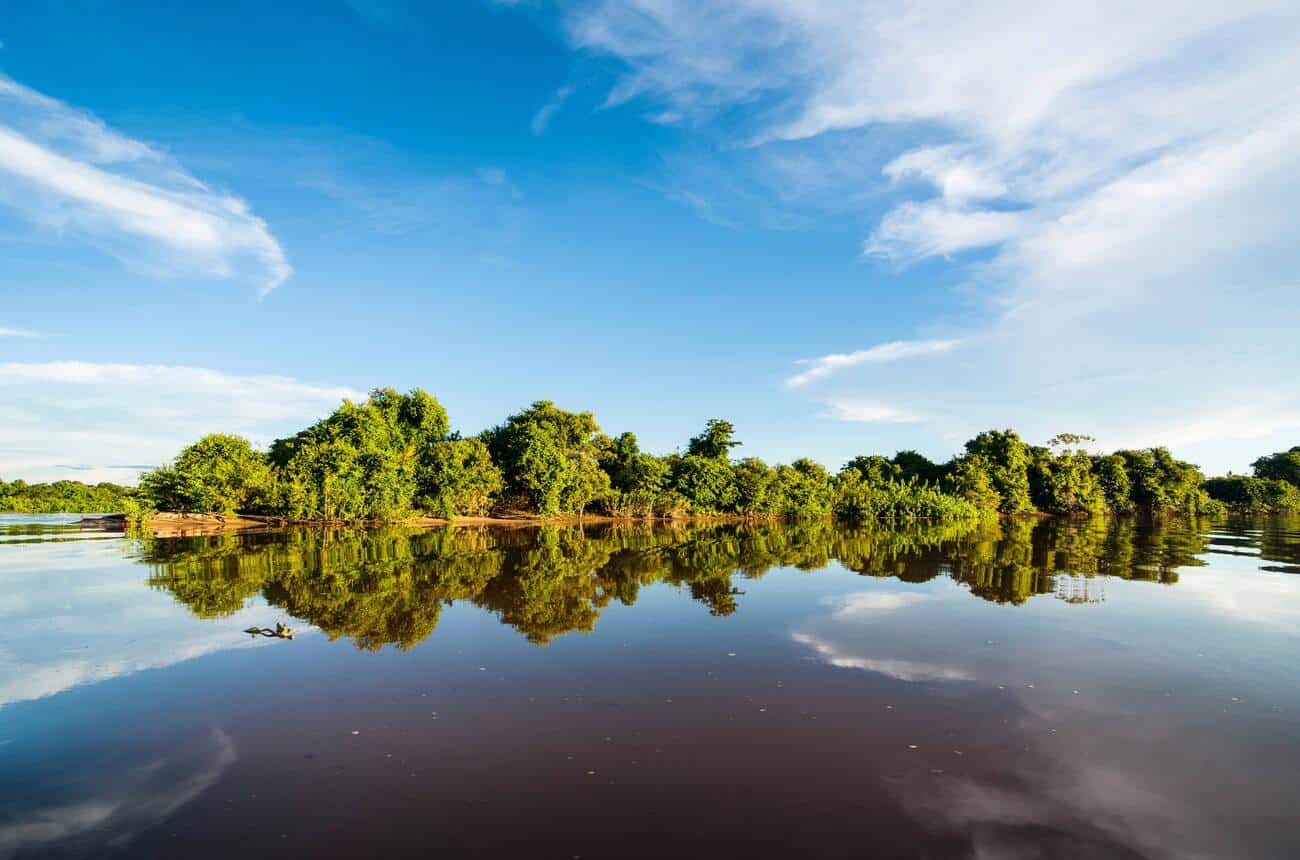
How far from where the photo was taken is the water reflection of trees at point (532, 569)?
41.4 feet

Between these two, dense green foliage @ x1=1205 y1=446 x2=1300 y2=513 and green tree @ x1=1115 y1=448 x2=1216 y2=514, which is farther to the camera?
dense green foliage @ x1=1205 y1=446 x2=1300 y2=513

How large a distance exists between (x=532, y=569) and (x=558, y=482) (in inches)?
1355

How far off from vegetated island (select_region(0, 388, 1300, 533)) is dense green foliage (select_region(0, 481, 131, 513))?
0.27m

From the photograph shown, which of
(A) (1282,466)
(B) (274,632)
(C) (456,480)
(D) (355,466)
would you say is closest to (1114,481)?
(A) (1282,466)

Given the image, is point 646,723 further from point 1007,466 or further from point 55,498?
point 55,498

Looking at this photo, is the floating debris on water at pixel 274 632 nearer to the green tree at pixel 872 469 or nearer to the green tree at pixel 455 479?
the green tree at pixel 455 479

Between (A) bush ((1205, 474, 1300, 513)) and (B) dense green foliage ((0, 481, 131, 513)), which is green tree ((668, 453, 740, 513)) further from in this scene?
(A) bush ((1205, 474, 1300, 513))

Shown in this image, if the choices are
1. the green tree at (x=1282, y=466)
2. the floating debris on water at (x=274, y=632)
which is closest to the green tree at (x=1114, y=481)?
the green tree at (x=1282, y=466)

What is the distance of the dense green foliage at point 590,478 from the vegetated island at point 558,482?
149 mm

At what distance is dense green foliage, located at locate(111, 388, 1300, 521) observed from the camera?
4197 centimetres

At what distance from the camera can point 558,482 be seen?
5328 centimetres

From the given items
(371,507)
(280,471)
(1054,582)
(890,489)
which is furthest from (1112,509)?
(280,471)

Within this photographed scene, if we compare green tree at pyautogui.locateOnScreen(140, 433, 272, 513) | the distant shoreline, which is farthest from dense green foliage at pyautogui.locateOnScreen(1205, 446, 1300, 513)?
green tree at pyautogui.locateOnScreen(140, 433, 272, 513)

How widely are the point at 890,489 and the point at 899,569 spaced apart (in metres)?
45.9
